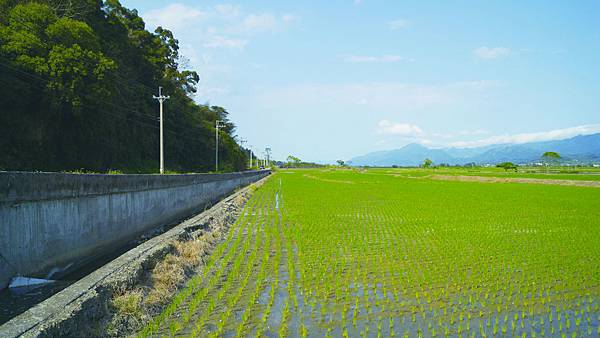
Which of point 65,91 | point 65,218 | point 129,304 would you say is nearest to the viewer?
point 129,304

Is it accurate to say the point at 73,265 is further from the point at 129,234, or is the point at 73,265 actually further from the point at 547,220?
the point at 547,220

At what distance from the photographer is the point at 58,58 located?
723 inches

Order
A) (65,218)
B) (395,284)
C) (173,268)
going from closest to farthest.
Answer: (395,284), (173,268), (65,218)

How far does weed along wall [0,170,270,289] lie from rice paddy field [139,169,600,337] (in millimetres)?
2682

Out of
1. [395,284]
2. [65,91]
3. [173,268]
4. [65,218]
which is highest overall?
[65,91]

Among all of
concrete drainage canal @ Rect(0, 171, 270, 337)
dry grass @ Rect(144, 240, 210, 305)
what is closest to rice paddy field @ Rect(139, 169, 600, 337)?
dry grass @ Rect(144, 240, 210, 305)

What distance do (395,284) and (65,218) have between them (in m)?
6.32

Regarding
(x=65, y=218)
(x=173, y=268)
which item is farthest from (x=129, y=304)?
(x=65, y=218)

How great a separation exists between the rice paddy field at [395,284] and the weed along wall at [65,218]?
2.68 m

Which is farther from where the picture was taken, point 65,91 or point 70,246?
point 65,91

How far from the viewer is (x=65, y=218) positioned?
8.19 m

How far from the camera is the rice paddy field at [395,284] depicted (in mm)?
4965

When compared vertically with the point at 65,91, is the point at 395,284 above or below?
below

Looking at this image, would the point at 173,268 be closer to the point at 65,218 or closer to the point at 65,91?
the point at 65,218
